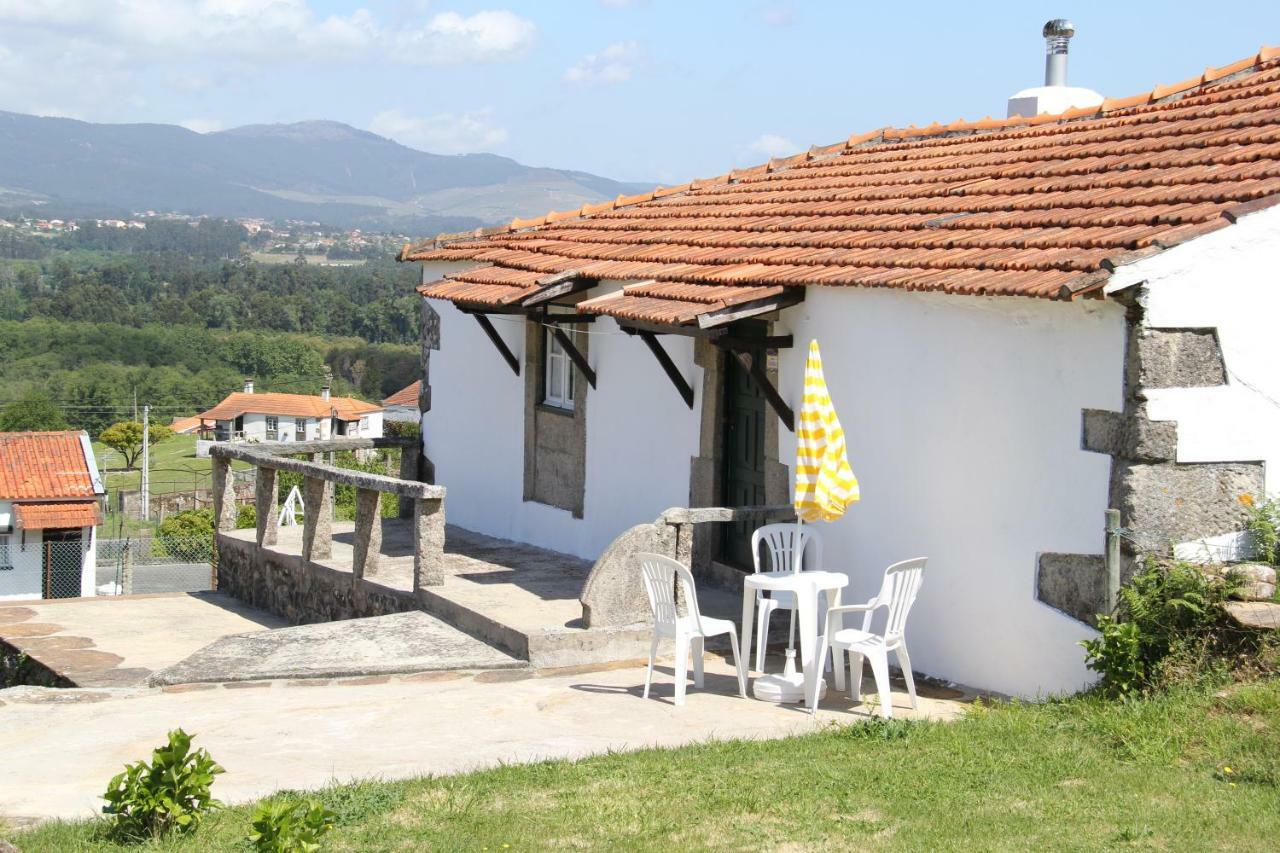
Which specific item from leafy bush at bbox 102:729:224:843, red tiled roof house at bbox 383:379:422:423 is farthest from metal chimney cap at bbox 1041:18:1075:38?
red tiled roof house at bbox 383:379:422:423

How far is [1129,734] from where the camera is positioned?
6.53m

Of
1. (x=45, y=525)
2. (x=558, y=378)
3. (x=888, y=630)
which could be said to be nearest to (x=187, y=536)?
(x=45, y=525)

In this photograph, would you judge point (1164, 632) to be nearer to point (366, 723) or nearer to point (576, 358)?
point (366, 723)

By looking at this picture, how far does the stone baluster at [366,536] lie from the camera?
11070mm

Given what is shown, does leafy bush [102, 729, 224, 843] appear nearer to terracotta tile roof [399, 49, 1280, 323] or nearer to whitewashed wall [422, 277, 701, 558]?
terracotta tile roof [399, 49, 1280, 323]

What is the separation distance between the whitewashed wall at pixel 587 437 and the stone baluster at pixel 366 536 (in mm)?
1882

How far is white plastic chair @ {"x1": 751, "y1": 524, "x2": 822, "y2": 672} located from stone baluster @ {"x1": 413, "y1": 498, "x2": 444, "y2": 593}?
8.08ft

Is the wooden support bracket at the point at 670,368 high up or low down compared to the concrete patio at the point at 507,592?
up

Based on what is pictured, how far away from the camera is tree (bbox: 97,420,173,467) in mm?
70375

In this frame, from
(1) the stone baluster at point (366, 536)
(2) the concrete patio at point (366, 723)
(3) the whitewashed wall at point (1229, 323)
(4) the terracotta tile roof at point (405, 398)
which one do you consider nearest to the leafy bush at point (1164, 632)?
(3) the whitewashed wall at point (1229, 323)

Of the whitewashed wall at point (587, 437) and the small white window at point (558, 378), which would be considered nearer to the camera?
the whitewashed wall at point (587, 437)

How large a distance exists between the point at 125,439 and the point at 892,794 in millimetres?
70082

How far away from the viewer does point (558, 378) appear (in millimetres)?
13039

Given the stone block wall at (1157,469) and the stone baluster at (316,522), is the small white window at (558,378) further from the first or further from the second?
the stone block wall at (1157,469)
